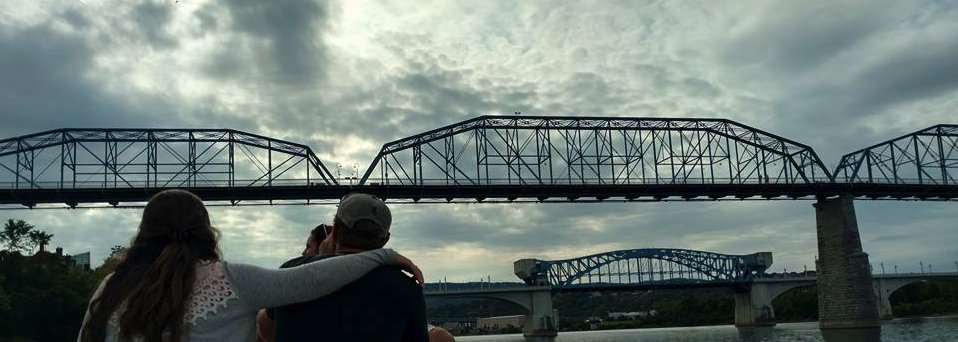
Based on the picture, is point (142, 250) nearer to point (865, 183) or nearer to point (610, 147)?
point (610, 147)

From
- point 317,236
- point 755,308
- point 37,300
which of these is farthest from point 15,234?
point 755,308

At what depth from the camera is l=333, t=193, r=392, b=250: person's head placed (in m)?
4.14

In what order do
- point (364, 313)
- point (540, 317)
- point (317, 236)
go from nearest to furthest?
point (364, 313) < point (317, 236) < point (540, 317)

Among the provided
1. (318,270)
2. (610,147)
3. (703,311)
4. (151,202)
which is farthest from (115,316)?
(703,311)

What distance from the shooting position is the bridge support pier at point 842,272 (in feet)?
275

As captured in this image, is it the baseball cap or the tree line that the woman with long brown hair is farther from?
the tree line

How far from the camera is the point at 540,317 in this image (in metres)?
122

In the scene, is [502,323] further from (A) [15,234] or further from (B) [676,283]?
(A) [15,234]

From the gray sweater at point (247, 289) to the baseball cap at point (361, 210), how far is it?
1.16 feet

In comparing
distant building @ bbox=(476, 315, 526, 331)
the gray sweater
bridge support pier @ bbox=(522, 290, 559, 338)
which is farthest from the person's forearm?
distant building @ bbox=(476, 315, 526, 331)

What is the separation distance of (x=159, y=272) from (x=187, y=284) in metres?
0.12

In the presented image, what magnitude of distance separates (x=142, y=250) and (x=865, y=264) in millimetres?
89771

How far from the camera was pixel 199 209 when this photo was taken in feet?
12.0

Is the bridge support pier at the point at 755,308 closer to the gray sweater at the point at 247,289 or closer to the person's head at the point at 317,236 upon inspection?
the person's head at the point at 317,236
